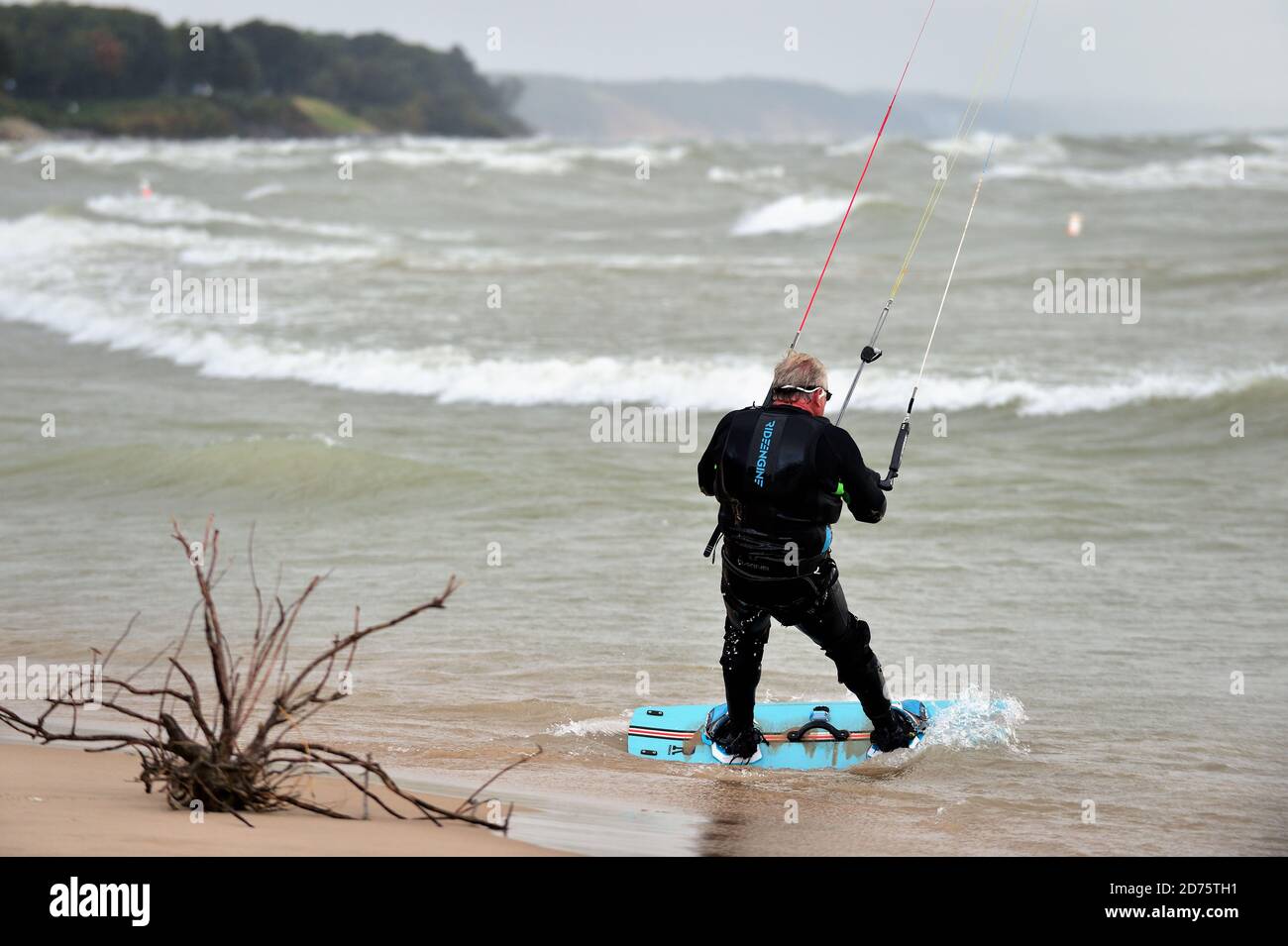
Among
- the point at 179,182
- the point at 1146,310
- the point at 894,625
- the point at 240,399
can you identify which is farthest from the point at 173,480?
the point at 179,182

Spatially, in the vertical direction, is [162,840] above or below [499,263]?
below

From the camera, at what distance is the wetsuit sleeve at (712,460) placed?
5316 millimetres

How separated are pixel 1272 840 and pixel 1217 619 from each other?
3.03 m

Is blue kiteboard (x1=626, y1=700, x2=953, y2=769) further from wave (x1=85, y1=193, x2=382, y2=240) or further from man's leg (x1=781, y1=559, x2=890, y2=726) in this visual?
wave (x1=85, y1=193, x2=382, y2=240)

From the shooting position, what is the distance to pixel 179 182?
4322 centimetres

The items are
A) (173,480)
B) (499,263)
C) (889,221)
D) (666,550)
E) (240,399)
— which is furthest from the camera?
(889,221)

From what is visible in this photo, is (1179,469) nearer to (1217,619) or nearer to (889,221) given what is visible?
(1217,619)

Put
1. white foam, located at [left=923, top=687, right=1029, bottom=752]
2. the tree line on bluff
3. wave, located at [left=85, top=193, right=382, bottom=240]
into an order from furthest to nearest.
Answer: the tree line on bluff
wave, located at [left=85, top=193, right=382, bottom=240]
white foam, located at [left=923, top=687, right=1029, bottom=752]

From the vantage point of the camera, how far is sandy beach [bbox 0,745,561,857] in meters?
3.86

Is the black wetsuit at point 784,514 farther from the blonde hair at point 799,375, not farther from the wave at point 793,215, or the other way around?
the wave at point 793,215

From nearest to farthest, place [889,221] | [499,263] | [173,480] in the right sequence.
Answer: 1. [173,480]
2. [499,263]
3. [889,221]

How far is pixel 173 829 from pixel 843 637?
2585 mm

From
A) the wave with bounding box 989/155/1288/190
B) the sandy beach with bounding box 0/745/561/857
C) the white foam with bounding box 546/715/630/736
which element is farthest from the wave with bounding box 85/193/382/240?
the sandy beach with bounding box 0/745/561/857

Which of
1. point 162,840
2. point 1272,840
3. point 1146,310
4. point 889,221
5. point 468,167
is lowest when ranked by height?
point 1272,840
